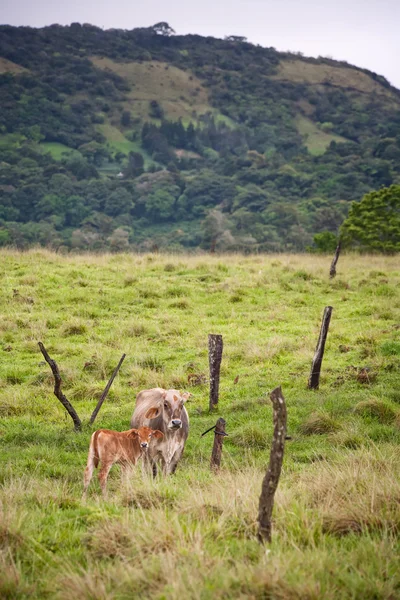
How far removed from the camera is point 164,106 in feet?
564

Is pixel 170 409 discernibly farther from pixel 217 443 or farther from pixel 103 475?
pixel 103 475

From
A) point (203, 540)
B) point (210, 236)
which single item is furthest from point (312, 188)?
point (203, 540)

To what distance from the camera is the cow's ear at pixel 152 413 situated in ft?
30.8

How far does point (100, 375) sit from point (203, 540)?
955cm

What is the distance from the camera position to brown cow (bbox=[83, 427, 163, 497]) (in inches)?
322

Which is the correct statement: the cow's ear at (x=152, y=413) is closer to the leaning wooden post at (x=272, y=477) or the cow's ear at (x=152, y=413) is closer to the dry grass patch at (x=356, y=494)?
the dry grass patch at (x=356, y=494)

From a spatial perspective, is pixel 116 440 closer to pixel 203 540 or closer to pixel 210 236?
pixel 203 540

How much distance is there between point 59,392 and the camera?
10148mm

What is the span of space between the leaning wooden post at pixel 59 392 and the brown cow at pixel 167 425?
4.10 ft

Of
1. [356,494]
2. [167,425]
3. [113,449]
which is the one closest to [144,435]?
[113,449]

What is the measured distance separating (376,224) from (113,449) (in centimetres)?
3558

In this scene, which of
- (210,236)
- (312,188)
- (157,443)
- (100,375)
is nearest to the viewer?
(157,443)

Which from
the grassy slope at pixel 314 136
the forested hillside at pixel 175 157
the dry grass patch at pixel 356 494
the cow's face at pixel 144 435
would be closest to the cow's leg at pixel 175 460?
the cow's face at pixel 144 435

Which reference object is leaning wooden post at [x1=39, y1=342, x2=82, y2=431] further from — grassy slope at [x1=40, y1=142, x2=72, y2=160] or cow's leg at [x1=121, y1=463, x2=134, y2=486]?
grassy slope at [x1=40, y1=142, x2=72, y2=160]
